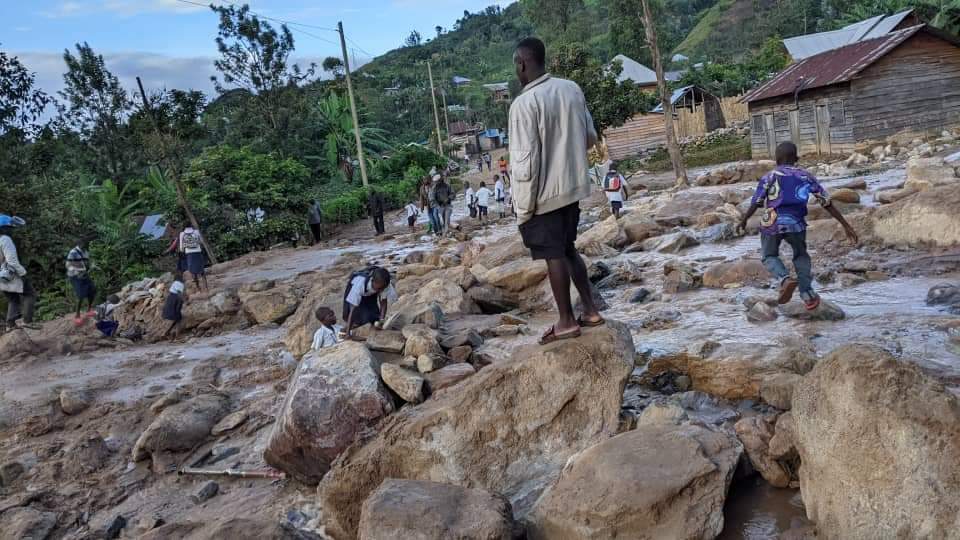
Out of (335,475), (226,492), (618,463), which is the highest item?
(618,463)

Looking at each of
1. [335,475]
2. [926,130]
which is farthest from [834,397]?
[926,130]

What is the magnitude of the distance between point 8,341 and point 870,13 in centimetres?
3959

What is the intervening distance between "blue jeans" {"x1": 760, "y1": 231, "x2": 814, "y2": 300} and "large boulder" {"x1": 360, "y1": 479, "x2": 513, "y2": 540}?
11.1ft

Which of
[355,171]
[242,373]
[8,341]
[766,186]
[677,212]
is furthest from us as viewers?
[355,171]

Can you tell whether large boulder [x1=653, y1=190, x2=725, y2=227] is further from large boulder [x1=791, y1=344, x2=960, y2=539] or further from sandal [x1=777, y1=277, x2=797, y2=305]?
large boulder [x1=791, y1=344, x2=960, y2=539]

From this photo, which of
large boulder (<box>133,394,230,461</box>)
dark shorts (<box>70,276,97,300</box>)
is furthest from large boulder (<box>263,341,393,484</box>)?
dark shorts (<box>70,276,97,300</box>)

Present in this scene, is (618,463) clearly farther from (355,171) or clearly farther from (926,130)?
(355,171)

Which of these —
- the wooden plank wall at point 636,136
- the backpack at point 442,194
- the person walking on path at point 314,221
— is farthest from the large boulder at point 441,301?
the wooden plank wall at point 636,136

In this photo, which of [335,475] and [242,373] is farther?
[242,373]

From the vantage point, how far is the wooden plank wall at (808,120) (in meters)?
20.5

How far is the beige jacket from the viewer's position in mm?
3594

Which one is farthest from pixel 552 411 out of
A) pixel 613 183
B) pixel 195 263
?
pixel 195 263

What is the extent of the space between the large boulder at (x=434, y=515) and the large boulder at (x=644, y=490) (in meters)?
0.26

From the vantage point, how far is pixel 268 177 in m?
20.8
